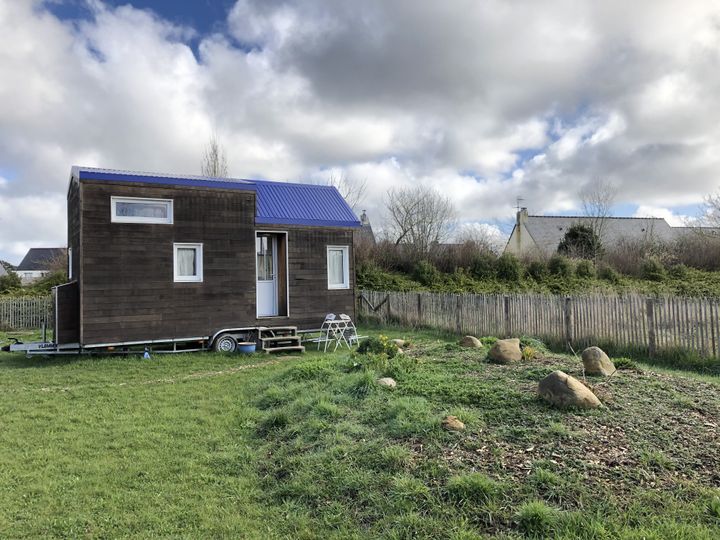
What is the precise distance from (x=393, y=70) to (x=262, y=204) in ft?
16.0

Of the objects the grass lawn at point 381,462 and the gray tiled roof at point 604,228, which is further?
the gray tiled roof at point 604,228

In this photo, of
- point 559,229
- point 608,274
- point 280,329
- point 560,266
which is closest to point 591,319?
point 280,329

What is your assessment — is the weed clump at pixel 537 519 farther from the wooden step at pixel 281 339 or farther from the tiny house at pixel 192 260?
the tiny house at pixel 192 260

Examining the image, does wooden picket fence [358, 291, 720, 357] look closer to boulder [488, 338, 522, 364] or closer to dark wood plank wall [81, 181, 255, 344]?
boulder [488, 338, 522, 364]

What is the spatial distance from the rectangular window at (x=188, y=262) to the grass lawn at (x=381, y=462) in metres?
4.98

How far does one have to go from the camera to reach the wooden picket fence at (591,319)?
9.12 m

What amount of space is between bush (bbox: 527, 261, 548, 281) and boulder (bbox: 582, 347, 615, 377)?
64.3 ft

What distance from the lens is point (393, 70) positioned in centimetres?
1148

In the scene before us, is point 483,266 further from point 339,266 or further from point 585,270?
point 339,266

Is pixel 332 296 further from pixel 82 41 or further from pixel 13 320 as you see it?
pixel 13 320

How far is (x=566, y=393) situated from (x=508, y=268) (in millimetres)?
21229

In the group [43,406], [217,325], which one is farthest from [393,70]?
[43,406]

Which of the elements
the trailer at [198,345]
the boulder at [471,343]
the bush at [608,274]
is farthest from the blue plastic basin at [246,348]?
the bush at [608,274]

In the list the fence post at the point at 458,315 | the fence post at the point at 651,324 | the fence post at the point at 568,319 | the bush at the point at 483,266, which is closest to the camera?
the fence post at the point at 651,324
